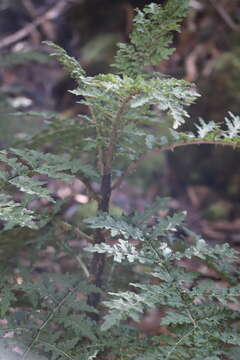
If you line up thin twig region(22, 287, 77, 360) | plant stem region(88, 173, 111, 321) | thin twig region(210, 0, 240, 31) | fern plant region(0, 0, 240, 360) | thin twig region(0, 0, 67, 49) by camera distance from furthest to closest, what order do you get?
thin twig region(0, 0, 67, 49), thin twig region(210, 0, 240, 31), plant stem region(88, 173, 111, 321), thin twig region(22, 287, 77, 360), fern plant region(0, 0, 240, 360)

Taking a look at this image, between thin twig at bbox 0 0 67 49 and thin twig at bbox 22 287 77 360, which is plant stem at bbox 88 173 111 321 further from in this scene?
thin twig at bbox 0 0 67 49

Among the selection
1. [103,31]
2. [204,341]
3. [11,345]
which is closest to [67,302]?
[11,345]

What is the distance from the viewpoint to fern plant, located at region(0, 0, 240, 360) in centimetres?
101

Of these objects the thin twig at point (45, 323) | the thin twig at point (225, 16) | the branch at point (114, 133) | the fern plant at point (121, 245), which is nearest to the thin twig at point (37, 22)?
the thin twig at point (225, 16)

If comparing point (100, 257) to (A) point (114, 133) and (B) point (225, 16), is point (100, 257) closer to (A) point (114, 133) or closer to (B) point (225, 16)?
(A) point (114, 133)

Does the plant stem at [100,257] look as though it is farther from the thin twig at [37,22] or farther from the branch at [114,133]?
the thin twig at [37,22]

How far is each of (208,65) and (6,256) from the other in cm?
308

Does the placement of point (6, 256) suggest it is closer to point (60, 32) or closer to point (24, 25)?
point (60, 32)

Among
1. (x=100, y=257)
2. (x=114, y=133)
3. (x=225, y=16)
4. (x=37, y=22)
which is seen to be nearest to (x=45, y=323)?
(x=100, y=257)

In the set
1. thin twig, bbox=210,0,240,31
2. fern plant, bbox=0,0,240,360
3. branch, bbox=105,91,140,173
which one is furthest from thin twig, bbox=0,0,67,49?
branch, bbox=105,91,140,173

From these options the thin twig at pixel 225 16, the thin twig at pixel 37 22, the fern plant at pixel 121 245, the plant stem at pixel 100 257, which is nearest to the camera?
the fern plant at pixel 121 245

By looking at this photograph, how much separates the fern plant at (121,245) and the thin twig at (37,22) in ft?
14.7

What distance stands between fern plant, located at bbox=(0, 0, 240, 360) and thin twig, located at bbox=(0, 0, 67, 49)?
14.7ft

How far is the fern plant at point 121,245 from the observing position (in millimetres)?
1015
